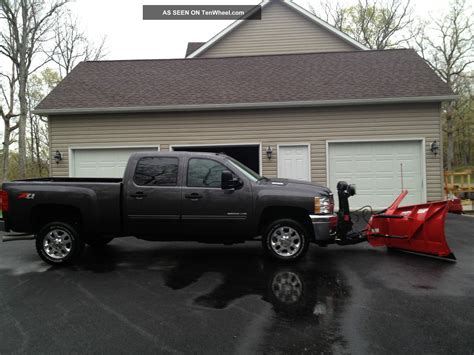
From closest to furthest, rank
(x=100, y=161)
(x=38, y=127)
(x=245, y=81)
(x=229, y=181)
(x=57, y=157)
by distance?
1. (x=229, y=181)
2. (x=57, y=157)
3. (x=100, y=161)
4. (x=245, y=81)
5. (x=38, y=127)

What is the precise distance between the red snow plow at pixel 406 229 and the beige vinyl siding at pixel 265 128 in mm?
5082

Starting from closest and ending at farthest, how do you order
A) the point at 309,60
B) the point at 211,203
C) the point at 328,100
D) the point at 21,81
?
the point at 211,203 → the point at 328,100 → the point at 309,60 → the point at 21,81

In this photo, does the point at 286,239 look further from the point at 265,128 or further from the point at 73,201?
the point at 265,128

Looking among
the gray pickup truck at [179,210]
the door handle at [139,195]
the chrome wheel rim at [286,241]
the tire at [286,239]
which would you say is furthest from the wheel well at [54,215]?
the chrome wheel rim at [286,241]

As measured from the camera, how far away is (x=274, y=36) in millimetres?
17078

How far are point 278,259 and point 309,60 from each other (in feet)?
34.2

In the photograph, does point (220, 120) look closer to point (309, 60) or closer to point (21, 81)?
point (309, 60)

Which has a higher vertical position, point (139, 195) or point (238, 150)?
point (238, 150)

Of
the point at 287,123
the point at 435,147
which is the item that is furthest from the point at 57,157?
the point at 435,147

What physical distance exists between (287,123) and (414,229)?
632 cm

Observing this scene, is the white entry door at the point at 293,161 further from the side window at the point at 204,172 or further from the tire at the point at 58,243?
the tire at the point at 58,243

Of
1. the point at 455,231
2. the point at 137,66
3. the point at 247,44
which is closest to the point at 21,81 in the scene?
the point at 137,66

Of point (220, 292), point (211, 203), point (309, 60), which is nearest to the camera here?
point (220, 292)

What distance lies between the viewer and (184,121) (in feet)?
38.5
